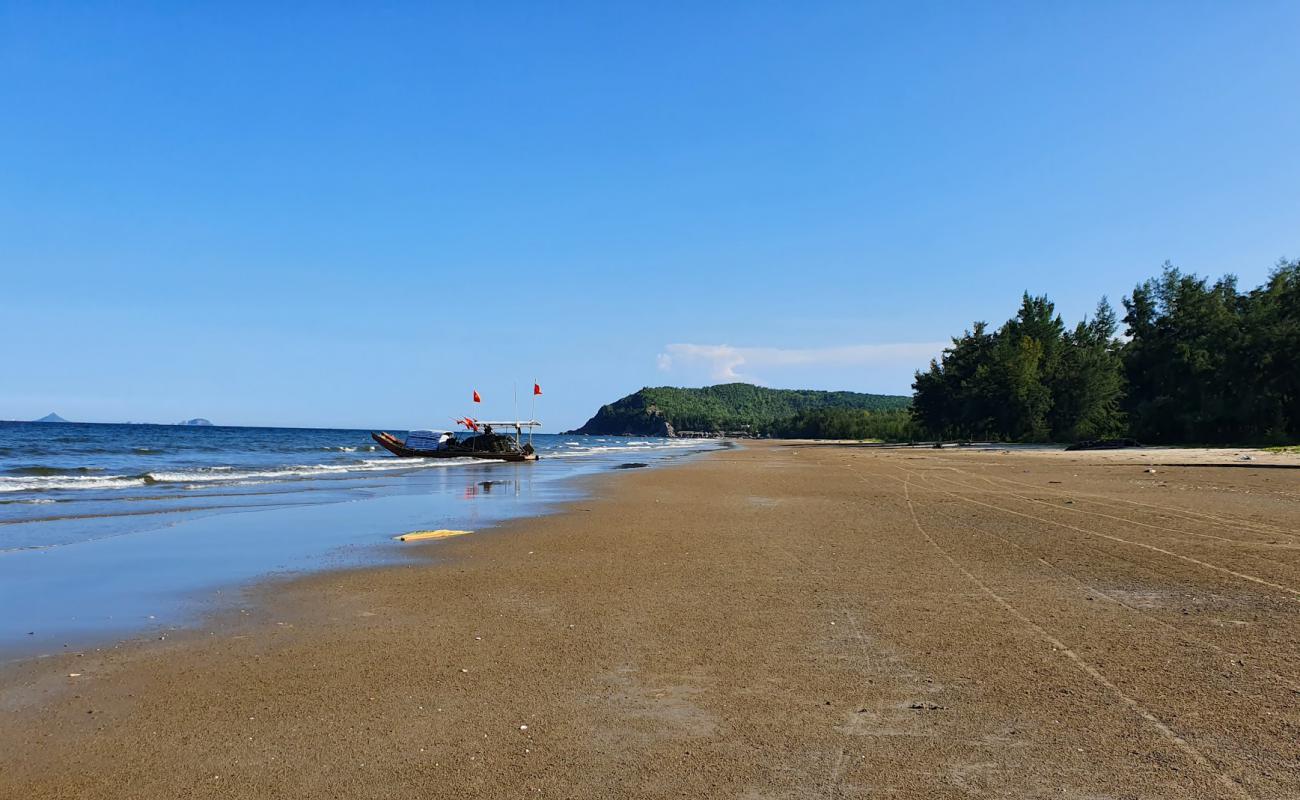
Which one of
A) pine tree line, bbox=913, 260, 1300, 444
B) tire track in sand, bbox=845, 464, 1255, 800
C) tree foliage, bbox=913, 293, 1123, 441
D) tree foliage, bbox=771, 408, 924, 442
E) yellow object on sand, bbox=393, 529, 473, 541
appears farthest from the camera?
tree foliage, bbox=771, 408, 924, 442

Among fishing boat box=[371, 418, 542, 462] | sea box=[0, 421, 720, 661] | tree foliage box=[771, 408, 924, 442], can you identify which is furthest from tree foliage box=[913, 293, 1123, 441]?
sea box=[0, 421, 720, 661]

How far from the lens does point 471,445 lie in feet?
172

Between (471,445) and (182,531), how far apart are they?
36725 mm

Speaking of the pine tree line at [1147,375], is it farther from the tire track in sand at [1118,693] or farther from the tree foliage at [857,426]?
the tire track in sand at [1118,693]

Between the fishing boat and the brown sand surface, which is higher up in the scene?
the fishing boat

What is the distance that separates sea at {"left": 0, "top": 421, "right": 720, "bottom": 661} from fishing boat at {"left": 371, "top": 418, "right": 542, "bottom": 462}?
49.0ft

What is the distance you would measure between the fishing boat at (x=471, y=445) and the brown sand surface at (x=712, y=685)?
39.8 metres

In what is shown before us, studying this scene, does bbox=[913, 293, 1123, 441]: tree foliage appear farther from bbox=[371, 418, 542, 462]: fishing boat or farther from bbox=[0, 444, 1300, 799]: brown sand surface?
bbox=[0, 444, 1300, 799]: brown sand surface

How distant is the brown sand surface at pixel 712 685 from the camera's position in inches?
177

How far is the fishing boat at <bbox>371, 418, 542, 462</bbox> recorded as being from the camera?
168 feet

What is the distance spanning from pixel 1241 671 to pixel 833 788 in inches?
156

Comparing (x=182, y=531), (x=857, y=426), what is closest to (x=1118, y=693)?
(x=182, y=531)

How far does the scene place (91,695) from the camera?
5.95 metres

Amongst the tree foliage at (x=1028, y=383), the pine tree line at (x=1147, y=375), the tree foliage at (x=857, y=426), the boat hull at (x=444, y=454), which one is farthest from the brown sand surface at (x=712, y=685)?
the tree foliage at (x=857, y=426)
